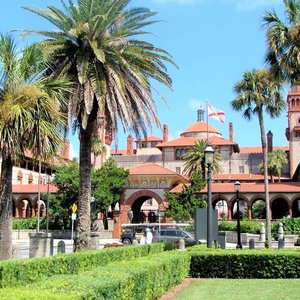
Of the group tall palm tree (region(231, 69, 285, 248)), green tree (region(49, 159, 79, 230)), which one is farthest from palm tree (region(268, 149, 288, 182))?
tall palm tree (region(231, 69, 285, 248))

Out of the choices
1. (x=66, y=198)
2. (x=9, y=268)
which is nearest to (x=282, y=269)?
(x=9, y=268)

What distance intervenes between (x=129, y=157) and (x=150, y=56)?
8049 centimetres

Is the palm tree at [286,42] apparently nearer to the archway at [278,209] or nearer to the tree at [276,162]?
the archway at [278,209]

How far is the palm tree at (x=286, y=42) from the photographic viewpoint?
20.7 m

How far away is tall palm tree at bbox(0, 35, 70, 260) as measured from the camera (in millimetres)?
13273

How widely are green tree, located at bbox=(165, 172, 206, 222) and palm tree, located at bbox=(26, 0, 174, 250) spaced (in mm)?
40842

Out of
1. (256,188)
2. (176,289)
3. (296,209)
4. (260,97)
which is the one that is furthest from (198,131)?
(176,289)

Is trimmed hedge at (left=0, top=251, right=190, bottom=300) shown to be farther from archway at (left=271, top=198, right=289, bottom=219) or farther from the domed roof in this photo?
the domed roof

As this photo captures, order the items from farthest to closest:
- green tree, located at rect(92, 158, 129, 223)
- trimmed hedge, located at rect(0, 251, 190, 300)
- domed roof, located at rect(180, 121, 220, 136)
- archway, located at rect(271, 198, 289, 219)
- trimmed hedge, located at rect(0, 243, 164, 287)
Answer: domed roof, located at rect(180, 121, 220, 136) → archway, located at rect(271, 198, 289, 219) → green tree, located at rect(92, 158, 129, 223) → trimmed hedge, located at rect(0, 243, 164, 287) → trimmed hedge, located at rect(0, 251, 190, 300)

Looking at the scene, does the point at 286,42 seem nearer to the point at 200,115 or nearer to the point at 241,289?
the point at 241,289

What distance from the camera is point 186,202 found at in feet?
192

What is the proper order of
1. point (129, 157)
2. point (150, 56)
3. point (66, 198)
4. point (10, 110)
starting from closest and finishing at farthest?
1. point (10, 110)
2. point (150, 56)
3. point (66, 198)
4. point (129, 157)

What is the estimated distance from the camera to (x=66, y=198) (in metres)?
56.9

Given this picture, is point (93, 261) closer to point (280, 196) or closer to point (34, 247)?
point (34, 247)
